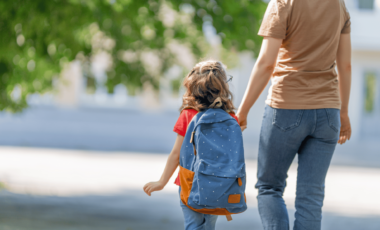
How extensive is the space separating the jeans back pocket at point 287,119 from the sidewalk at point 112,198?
2475mm

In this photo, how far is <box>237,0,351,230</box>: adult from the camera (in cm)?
264

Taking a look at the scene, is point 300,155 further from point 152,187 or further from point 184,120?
point 152,187

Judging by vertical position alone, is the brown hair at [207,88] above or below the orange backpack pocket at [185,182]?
above

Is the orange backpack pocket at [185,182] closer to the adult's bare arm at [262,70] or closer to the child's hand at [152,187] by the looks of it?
the child's hand at [152,187]

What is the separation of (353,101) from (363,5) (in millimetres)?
4052

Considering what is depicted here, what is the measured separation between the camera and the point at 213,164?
8.07 ft

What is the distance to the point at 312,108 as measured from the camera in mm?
2639

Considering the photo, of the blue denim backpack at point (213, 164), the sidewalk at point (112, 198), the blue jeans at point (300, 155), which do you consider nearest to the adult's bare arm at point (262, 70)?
the blue jeans at point (300, 155)

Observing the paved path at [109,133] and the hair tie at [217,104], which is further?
the paved path at [109,133]

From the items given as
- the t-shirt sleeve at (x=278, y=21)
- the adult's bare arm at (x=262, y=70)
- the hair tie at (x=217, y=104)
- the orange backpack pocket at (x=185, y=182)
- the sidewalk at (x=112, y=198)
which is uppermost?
the t-shirt sleeve at (x=278, y=21)

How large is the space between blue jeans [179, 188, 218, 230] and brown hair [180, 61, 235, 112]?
0.58m

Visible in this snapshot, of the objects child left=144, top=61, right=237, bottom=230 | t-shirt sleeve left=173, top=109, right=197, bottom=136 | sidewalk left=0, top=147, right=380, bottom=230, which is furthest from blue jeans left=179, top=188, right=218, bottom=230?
sidewalk left=0, top=147, right=380, bottom=230

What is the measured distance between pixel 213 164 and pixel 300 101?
0.63 metres

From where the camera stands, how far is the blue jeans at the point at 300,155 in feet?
8.67
